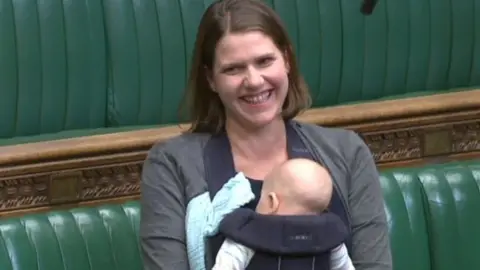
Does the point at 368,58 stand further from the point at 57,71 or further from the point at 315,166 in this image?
the point at 315,166

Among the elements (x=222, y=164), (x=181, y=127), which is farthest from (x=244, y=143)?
(x=181, y=127)

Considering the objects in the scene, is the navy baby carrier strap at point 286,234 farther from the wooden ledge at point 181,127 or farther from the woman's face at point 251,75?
the wooden ledge at point 181,127

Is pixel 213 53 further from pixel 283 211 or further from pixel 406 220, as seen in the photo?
pixel 406 220

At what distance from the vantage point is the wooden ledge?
6.82 feet

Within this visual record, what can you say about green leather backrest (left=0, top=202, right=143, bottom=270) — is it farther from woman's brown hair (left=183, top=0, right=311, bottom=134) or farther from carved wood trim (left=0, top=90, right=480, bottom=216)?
woman's brown hair (left=183, top=0, right=311, bottom=134)

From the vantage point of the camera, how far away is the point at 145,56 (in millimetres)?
2613

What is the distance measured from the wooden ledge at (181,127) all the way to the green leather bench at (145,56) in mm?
239

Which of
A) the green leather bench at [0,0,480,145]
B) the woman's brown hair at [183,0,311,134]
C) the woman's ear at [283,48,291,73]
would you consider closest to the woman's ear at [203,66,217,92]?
the woman's brown hair at [183,0,311,134]

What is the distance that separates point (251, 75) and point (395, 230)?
24.3 inches

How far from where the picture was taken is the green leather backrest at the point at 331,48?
261 cm

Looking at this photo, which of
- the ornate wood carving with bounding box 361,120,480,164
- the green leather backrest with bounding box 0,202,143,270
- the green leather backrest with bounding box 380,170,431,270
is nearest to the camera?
the green leather backrest with bounding box 0,202,143,270

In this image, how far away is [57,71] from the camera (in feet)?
8.38

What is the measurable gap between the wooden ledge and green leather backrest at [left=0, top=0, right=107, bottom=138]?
0.29 meters

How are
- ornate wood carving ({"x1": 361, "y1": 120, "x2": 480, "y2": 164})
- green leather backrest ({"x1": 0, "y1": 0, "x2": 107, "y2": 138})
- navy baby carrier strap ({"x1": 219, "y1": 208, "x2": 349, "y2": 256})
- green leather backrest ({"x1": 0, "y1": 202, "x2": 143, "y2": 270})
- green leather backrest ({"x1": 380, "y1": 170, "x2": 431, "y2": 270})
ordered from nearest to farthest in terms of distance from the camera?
navy baby carrier strap ({"x1": 219, "y1": 208, "x2": 349, "y2": 256}) < green leather backrest ({"x1": 0, "y1": 202, "x2": 143, "y2": 270}) < green leather backrest ({"x1": 380, "y1": 170, "x2": 431, "y2": 270}) < ornate wood carving ({"x1": 361, "y1": 120, "x2": 480, "y2": 164}) < green leather backrest ({"x1": 0, "y1": 0, "x2": 107, "y2": 138})
